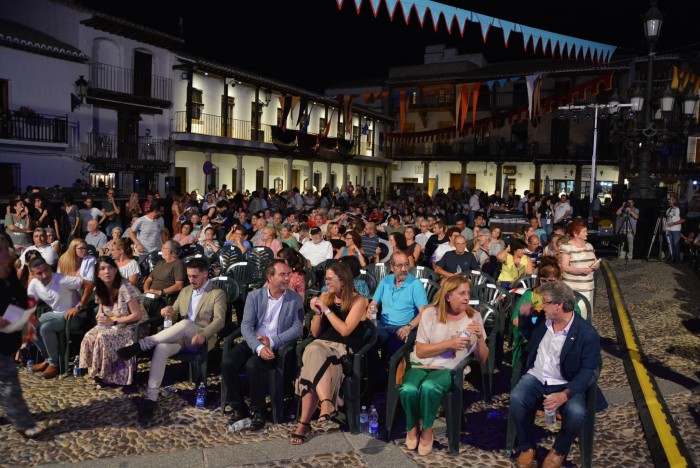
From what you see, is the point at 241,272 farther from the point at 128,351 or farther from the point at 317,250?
the point at 128,351

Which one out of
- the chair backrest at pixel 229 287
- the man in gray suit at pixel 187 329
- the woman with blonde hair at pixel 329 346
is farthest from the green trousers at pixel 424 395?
the chair backrest at pixel 229 287

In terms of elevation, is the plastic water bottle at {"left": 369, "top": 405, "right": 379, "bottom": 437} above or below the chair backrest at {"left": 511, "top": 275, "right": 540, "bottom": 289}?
below

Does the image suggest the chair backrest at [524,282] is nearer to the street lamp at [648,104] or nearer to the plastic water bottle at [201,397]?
the plastic water bottle at [201,397]

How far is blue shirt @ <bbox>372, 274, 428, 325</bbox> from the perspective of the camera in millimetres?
5504

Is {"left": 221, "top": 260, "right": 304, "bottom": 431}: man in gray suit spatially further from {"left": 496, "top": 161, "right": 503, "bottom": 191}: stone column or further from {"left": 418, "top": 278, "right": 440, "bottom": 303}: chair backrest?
{"left": 496, "top": 161, "right": 503, "bottom": 191}: stone column

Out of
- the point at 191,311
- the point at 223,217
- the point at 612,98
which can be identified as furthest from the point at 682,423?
the point at 612,98

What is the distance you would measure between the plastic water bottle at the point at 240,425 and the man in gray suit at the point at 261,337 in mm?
40

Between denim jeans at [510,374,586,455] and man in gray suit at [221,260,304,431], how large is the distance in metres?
1.87

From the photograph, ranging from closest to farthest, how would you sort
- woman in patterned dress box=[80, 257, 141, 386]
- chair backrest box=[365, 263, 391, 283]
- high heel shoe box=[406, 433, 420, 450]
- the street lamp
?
high heel shoe box=[406, 433, 420, 450] → woman in patterned dress box=[80, 257, 141, 386] → chair backrest box=[365, 263, 391, 283] → the street lamp

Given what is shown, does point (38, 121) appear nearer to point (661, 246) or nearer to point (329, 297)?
point (329, 297)

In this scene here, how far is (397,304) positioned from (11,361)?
324cm

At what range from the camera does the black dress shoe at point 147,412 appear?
458 cm

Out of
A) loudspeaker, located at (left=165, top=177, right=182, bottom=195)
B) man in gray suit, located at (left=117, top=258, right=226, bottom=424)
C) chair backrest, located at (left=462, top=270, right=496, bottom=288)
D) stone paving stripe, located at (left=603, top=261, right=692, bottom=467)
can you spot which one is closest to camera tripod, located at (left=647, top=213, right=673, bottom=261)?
stone paving stripe, located at (left=603, top=261, right=692, bottom=467)

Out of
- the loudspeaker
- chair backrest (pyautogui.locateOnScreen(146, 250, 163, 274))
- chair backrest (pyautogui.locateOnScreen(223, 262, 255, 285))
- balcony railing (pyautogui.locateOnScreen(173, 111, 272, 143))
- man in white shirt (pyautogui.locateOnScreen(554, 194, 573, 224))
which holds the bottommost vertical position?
chair backrest (pyautogui.locateOnScreen(223, 262, 255, 285))
